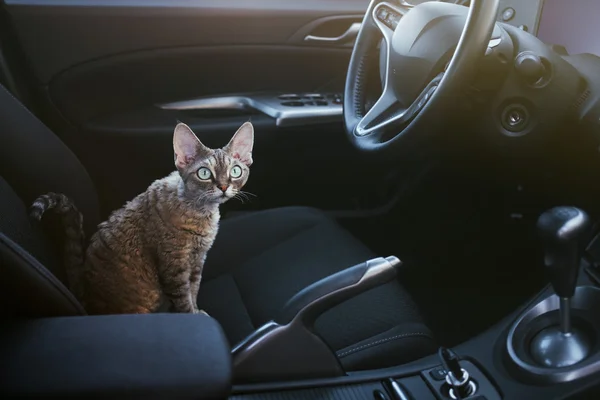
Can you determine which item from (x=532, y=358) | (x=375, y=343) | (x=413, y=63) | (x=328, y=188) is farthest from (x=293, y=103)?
(x=532, y=358)

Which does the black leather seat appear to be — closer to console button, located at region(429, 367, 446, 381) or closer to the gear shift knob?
console button, located at region(429, 367, 446, 381)

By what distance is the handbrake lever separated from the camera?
3.11 feet

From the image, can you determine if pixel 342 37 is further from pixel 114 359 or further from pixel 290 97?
pixel 114 359

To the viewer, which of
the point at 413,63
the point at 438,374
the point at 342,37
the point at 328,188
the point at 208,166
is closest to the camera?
the point at 208,166

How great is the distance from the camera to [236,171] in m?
0.99

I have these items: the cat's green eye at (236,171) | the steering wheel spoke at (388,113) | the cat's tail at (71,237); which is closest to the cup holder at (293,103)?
the steering wheel spoke at (388,113)

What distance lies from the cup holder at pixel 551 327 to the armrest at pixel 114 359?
0.61 m

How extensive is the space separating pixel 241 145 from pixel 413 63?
1.29 feet

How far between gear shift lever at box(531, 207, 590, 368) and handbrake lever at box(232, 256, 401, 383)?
0.87 ft

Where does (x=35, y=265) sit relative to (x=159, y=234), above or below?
above

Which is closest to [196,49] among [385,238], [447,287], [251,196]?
[251,196]

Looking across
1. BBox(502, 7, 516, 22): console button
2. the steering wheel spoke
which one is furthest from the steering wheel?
BBox(502, 7, 516, 22): console button

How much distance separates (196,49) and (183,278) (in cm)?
84

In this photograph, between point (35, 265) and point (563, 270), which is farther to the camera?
point (563, 270)
